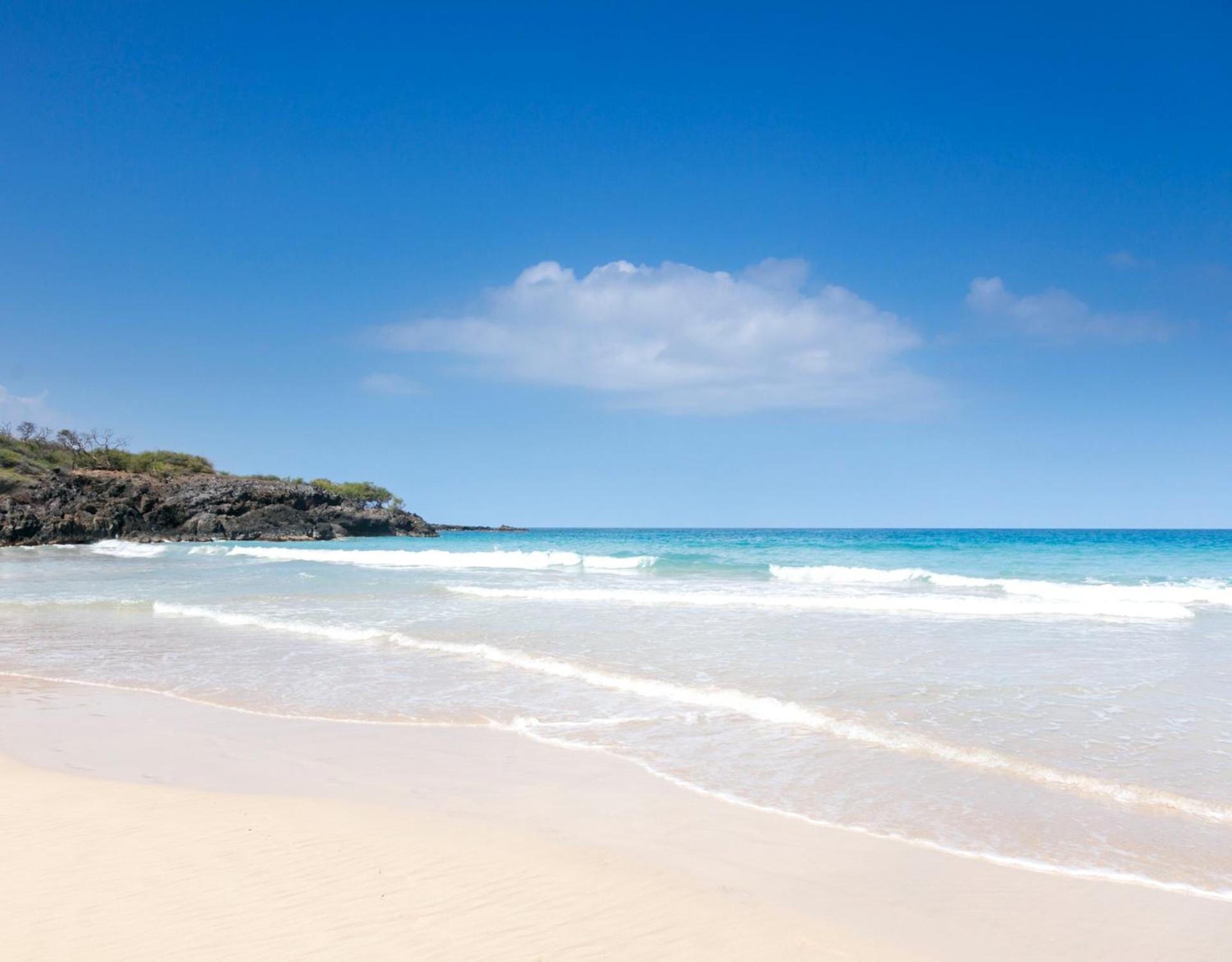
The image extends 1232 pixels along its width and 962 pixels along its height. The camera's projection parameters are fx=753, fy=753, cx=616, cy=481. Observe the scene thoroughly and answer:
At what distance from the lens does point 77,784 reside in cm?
570

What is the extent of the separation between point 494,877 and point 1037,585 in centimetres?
2243

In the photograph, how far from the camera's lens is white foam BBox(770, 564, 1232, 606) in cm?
1998

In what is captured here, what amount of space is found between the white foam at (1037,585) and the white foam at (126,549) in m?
35.1

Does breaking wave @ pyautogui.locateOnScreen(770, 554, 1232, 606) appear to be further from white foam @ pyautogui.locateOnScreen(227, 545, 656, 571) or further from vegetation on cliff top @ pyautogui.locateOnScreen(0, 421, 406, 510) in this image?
vegetation on cliff top @ pyautogui.locateOnScreen(0, 421, 406, 510)

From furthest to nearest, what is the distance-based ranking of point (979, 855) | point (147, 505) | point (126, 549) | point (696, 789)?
point (147, 505), point (126, 549), point (696, 789), point (979, 855)

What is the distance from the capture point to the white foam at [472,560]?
3319 cm

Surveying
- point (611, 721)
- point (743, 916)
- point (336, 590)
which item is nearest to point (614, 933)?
point (743, 916)

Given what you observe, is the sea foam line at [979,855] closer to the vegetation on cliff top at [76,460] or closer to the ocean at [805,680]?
the ocean at [805,680]

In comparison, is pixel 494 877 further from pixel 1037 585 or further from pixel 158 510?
pixel 158 510

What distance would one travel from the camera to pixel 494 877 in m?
4.14

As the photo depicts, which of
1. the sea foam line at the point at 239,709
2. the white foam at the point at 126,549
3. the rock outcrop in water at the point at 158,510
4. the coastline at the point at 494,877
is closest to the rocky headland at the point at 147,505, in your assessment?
Result: the rock outcrop in water at the point at 158,510

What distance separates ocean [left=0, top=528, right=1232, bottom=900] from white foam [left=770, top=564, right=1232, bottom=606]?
0.25 metres

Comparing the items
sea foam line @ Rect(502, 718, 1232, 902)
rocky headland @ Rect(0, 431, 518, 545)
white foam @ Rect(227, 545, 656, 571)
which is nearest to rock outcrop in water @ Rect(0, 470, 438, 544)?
rocky headland @ Rect(0, 431, 518, 545)

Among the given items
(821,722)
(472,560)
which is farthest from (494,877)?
(472,560)
